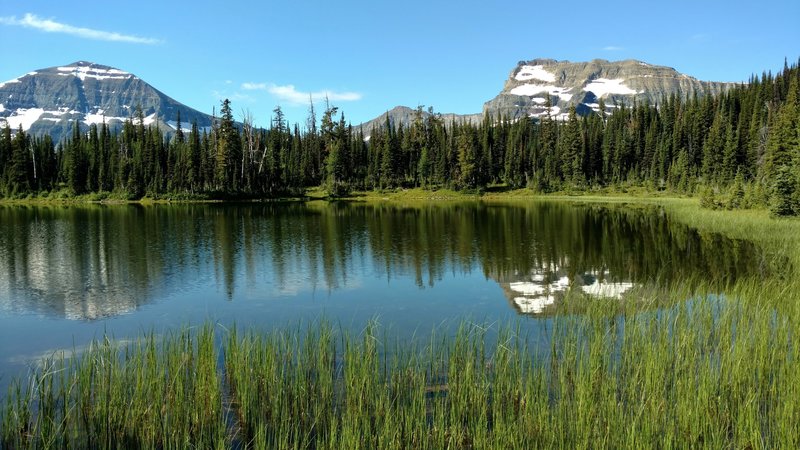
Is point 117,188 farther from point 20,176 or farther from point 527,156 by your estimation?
point 527,156

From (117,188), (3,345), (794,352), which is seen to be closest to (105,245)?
(3,345)

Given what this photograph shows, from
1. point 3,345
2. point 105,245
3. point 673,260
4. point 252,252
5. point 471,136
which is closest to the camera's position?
point 3,345

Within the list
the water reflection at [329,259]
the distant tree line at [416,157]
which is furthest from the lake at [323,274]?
the distant tree line at [416,157]

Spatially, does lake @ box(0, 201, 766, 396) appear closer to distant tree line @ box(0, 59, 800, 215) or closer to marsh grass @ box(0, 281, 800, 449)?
marsh grass @ box(0, 281, 800, 449)

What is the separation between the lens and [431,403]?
420 inches

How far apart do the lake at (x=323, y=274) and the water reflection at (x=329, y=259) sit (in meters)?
0.13

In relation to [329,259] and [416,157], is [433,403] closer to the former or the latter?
[329,259]

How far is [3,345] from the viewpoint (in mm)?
16750

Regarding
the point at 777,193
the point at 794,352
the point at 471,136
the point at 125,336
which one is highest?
the point at 471,136

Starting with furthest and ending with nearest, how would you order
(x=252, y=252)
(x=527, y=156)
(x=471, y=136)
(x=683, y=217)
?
1. (x=527, y=156)
2. (x=471, y=136)
3. (x=683, y=217)
4. (x=252, y=252)

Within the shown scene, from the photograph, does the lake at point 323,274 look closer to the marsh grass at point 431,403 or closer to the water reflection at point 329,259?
the water reflection at point 329,259

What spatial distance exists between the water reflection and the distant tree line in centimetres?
6428

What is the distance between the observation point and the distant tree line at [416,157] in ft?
381

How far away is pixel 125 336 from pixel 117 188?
390ft
